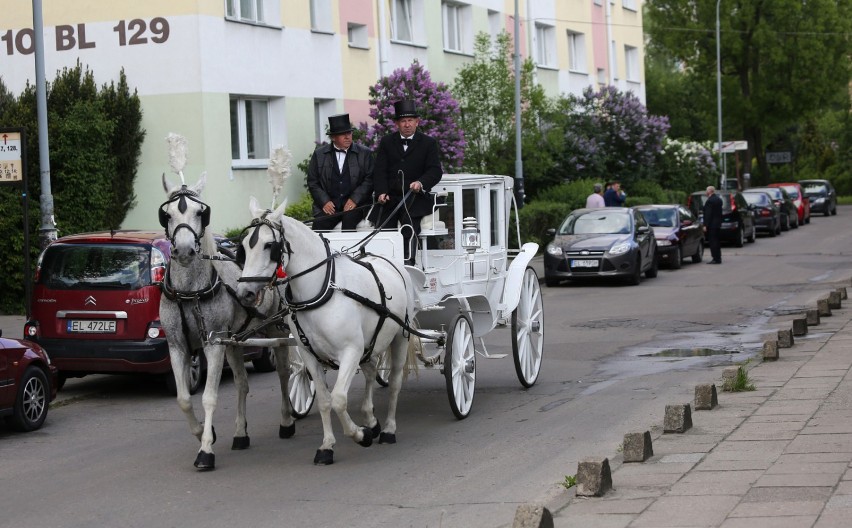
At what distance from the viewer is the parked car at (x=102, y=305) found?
Result: 12.4 metres

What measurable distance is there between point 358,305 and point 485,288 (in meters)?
2.90

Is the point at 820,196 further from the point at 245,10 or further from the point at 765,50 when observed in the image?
the point at 245,10

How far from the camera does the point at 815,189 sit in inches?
2282

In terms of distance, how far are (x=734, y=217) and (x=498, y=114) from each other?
873 centimetres

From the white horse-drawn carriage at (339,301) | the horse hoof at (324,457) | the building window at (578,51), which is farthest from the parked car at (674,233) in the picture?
the horse hoof at (324,457)

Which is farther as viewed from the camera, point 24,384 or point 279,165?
point 24,384

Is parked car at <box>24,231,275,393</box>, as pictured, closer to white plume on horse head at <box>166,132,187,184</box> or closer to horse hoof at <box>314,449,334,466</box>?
white plume on horse head at <box>166,132,187,184</box>

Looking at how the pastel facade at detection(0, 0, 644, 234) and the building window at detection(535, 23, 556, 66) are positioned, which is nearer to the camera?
the pastel facade at detection(0, 0, 644, 234)

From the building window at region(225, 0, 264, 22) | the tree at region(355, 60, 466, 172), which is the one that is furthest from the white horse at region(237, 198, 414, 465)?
the tree at region(355, 60, 466, 172)

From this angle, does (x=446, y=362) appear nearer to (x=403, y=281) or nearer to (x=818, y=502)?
(x=403, y=281)

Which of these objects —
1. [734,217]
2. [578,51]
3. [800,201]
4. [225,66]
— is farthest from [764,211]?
[225,66]

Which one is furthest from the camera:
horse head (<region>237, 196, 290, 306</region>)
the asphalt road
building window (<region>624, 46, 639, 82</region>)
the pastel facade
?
building window (<region>624, 46, 639, 82</region>)

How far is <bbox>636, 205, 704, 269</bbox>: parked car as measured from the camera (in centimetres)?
2988

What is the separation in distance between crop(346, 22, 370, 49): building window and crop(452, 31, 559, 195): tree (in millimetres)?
3785
